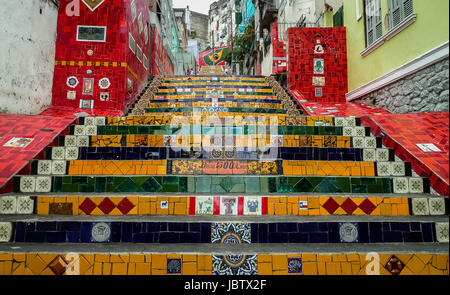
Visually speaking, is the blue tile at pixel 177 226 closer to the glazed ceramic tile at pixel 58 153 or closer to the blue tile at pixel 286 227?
the blue tile at pixel 286 227

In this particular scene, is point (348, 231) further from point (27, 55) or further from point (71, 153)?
point (27, 55)

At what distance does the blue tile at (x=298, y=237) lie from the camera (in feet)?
6.25

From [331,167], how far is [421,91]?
206cm

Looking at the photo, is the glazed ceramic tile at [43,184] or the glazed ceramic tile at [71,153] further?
the glazed ceramic tile at [71,153]

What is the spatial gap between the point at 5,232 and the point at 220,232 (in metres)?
1.55

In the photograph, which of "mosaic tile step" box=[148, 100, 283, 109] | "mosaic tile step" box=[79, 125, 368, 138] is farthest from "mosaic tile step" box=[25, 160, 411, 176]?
"mosaic tile step" box=[148, 100, 283, 109]

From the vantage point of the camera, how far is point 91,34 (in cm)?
504

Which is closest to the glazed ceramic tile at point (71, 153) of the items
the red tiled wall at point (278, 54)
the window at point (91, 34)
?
the window at point (91, 34)

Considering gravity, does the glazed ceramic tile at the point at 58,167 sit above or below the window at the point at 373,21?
below

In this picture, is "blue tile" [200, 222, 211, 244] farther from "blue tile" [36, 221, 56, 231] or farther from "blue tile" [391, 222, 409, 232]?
"blue tile" [391, 222, 409, 232]

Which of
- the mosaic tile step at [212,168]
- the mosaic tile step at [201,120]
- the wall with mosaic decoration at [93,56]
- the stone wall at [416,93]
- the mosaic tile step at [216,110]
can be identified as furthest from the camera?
the wall with mosaic decoration at [93,56]

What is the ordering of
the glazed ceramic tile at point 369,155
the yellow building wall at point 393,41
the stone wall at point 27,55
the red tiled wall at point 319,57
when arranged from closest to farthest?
the glazed ceramic tile at point 369,155, the yellow building wall at point 393,41, the stone wall at point 27,55, the red tiled wall at point 319,57
